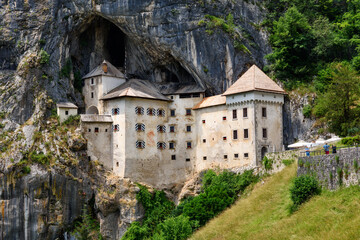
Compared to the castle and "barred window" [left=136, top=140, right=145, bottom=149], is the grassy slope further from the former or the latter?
"barred window" [left=136, top=140, right=145, bottom=149]

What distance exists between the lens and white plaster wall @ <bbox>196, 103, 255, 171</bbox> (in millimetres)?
61906

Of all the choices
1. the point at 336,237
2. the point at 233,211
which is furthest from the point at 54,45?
the point at 336,237

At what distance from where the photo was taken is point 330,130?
5944 cm

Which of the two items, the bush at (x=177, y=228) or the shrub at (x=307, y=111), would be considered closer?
the bush at (x=177, y=228)

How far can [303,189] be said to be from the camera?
140 ft

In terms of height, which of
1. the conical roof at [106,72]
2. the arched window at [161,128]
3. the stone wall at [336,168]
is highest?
the conical roof at [106,72]

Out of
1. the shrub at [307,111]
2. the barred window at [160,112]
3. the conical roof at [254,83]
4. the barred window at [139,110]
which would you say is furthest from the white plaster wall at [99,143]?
the shrub at [307,111]

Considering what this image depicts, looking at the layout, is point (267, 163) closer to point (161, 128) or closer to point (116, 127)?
point (161, 128)

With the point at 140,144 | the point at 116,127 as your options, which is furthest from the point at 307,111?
the point at 116,127

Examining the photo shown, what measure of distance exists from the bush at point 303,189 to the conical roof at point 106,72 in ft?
120

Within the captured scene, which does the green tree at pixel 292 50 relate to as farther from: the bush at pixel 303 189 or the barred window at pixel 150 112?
the bush at pixel 303 189

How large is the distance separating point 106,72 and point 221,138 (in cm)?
1929

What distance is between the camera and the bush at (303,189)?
140 feet

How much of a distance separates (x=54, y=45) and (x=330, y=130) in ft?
127
